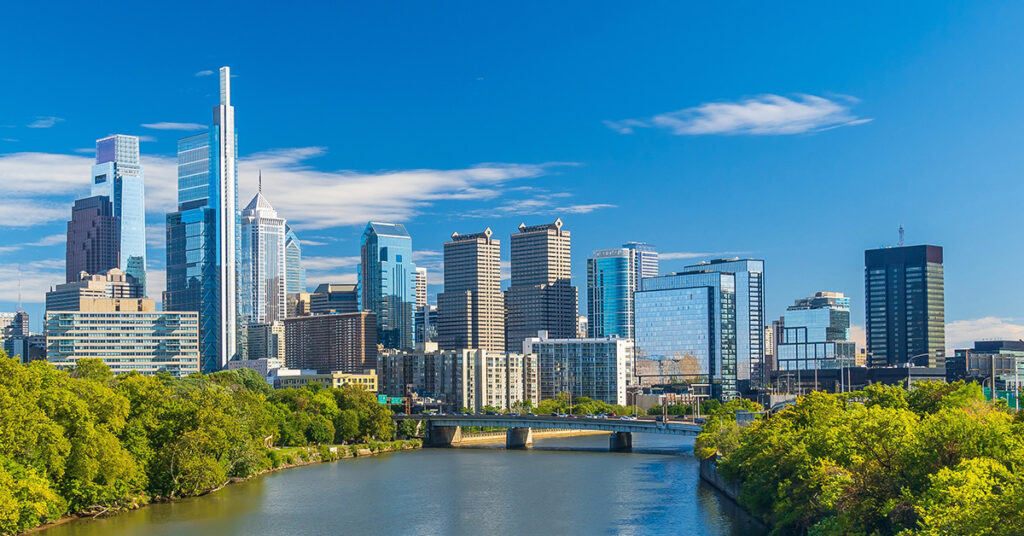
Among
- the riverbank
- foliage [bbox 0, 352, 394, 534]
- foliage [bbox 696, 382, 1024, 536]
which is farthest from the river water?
foliage [bbox 696, 382, 1024, 536]

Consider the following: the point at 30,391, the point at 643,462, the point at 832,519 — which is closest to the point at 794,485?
the point at 832,519

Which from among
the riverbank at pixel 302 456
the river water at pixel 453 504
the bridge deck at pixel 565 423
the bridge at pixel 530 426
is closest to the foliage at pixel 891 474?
the river water at pixel 453 504

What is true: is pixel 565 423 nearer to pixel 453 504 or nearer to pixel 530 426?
pixel 530 426

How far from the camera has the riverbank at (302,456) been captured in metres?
69.7

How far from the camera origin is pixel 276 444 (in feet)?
401

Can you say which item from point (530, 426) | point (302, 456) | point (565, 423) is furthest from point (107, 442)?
point (530, 426)

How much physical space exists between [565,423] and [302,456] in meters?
37.0

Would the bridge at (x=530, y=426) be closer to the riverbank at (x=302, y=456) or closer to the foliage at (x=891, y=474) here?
the riverbank at (x=302, y=456)

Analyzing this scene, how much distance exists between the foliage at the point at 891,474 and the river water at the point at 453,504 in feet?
18.7

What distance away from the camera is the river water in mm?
68000

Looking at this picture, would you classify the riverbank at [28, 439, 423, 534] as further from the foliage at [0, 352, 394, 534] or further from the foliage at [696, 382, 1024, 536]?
the foliage at [696, 382, 1024, 536]

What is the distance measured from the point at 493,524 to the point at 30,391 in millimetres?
28364

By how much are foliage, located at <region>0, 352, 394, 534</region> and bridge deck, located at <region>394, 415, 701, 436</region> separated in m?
38.2

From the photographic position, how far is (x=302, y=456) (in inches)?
4503
